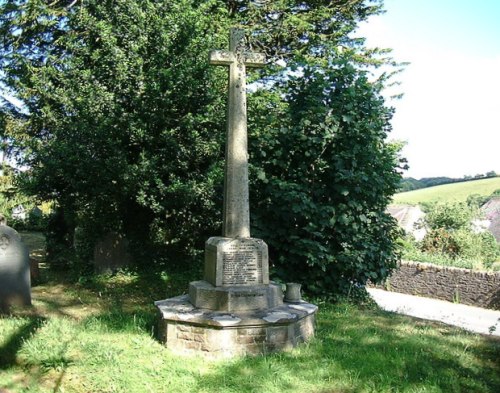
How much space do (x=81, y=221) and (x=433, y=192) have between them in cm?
5379

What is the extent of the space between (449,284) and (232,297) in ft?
43.7

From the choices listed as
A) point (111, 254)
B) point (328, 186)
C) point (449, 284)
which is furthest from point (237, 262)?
point (449, 284)

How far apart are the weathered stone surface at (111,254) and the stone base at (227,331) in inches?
243

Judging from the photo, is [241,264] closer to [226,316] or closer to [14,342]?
[226,316]

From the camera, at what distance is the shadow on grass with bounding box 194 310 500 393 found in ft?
16.0

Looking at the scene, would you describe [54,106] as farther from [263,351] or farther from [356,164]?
[263,351]

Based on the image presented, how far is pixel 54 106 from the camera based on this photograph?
11.9 m

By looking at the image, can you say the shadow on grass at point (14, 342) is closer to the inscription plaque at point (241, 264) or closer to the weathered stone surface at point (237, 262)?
the weathered stone surface at point (237, 262)

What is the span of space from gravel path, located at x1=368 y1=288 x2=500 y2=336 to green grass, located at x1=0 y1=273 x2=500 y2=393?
608 centimetres

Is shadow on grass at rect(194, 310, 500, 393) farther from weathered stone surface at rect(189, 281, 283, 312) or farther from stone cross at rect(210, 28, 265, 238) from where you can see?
stone cross at rect(210, 28, 265, 238)

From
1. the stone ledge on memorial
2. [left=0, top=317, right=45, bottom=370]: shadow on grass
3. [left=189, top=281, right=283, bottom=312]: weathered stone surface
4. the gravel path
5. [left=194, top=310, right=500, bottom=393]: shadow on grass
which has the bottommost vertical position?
the gravel path

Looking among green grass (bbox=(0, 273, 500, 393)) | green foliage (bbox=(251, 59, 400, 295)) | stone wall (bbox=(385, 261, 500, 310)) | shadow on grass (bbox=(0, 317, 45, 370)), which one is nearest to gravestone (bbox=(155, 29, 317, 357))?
green grass (bbox=(0, 273, 500, 393))

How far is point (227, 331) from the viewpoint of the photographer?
5602 millimetres

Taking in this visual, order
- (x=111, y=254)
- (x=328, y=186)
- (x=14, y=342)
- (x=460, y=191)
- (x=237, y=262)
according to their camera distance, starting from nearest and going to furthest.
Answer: (x=14, y=342) → (x=237, y=262) → (x=328, y=186) → (x=111, y=254) → (x=460, y=191)
